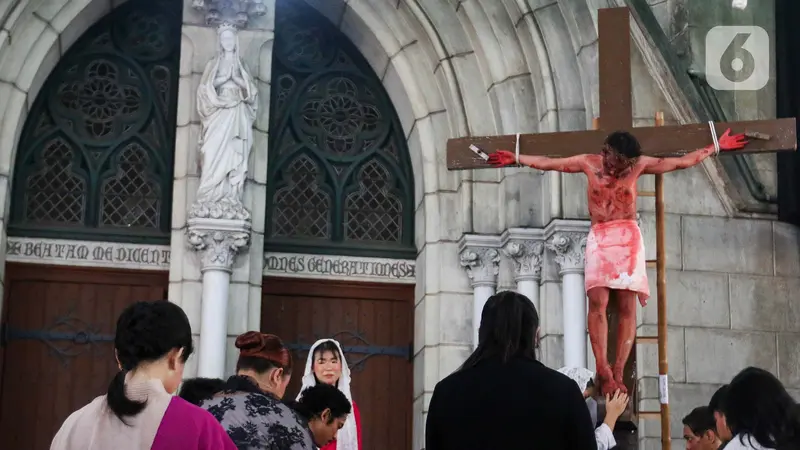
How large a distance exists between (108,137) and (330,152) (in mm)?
1888

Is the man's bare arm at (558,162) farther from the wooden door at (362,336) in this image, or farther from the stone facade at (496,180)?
the wooden door at (362,336)

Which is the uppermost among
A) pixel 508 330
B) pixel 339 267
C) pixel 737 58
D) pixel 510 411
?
pixel 737 58

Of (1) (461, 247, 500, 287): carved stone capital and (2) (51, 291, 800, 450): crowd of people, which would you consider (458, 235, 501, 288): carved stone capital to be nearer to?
(1) (461, 247, 500, 287): carved stone capital

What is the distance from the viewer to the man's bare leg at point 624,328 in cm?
660

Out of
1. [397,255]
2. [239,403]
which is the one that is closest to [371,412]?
[397,255]

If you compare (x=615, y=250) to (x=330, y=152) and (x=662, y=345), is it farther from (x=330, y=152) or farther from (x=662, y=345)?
(x=330, y=152)

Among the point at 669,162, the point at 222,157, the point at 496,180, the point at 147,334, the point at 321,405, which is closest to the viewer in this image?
the point at 147,334

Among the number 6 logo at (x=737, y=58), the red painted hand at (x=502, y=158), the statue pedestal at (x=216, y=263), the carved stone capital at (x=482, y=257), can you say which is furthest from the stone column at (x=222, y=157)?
the number 6 logo at (x=737, y=58)

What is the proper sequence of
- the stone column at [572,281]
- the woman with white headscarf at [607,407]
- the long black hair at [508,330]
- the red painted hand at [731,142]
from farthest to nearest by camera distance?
the stone column at [572,281], the red painted hand at [731,142], the woman with white headscarf at [607,407], the long black hair at [508,330]

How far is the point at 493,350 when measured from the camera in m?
4.14

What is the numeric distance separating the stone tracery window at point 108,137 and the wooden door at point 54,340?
1.24 feet

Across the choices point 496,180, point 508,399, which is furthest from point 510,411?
point 496,180

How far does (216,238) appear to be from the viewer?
9.86m

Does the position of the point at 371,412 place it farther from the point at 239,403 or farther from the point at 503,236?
the point at 239,403
